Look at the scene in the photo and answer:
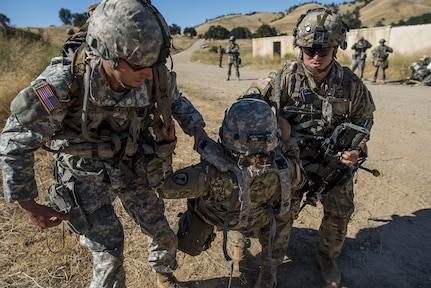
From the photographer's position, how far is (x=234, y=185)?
2018 millimetres

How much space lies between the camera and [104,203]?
83.1 inches

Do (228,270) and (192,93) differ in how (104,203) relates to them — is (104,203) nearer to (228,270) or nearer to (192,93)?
(228,270)

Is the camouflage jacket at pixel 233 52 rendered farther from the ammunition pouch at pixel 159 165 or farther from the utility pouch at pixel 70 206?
the utility pouch at pixel 70 206

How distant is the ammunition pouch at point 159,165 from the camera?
204 cm

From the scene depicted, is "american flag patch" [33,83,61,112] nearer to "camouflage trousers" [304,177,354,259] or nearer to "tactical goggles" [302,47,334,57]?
"tactical goggles" [302,47,334,57]

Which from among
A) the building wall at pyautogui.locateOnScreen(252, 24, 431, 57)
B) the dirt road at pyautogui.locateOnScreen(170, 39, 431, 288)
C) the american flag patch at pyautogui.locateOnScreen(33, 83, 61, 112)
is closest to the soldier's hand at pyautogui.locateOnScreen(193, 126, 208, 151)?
the american flag patch at pyautogui.locateOnScreen(33, 83, 61, 112)

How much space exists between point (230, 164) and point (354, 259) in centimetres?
179

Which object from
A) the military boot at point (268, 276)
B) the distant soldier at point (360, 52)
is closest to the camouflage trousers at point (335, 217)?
the military boot at point (268, 276)

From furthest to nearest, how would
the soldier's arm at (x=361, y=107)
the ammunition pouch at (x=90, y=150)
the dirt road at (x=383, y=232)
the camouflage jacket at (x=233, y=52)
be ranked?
the camouflage jacket at (x=233, y=52) → the dirt road at (x=383, y=232) → the soldier's arm at (x=361, y=107) → the ammunition pouch at (x=90, y=150)

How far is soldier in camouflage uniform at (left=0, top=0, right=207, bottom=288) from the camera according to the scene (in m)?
1.66

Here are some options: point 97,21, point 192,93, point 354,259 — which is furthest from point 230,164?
point 192,93

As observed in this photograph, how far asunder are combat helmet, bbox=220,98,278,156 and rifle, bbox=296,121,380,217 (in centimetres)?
77

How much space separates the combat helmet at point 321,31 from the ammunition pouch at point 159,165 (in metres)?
1.25

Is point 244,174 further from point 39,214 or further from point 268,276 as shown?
point 39,214
